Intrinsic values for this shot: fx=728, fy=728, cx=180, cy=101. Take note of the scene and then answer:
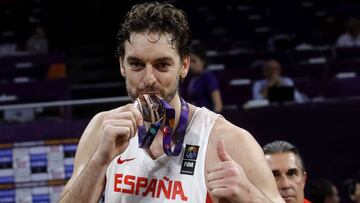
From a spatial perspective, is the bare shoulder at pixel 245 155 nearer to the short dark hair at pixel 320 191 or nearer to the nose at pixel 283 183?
the nose at pixel 283 183

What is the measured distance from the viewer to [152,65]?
2.82 meters

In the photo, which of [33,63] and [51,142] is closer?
[51,142]

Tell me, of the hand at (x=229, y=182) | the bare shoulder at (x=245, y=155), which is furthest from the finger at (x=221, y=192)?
the bare shoulder at (x=245, y=155)

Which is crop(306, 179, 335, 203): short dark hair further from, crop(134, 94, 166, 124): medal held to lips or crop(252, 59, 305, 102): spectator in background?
crop(134, 94, 166, 124): medal held to lips

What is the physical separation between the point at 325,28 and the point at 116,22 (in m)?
3.91

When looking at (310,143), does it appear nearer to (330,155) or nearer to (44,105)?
(330,155)

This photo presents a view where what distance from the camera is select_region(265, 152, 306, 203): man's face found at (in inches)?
168

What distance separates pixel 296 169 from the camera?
→ 445cm

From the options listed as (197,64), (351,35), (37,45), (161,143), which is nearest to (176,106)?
(161,143)

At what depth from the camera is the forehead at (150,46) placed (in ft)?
9.28

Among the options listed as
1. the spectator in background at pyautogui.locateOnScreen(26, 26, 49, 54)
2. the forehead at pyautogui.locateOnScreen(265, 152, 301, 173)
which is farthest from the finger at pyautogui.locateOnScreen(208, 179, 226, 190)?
the spectator in background at pyautogui.locateOnScreen(26, 26, 49, 54)

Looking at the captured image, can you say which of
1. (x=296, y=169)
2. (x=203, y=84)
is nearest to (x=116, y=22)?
(x=203, y=84)

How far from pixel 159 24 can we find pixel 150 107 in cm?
38

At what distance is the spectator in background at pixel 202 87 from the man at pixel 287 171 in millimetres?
2608
